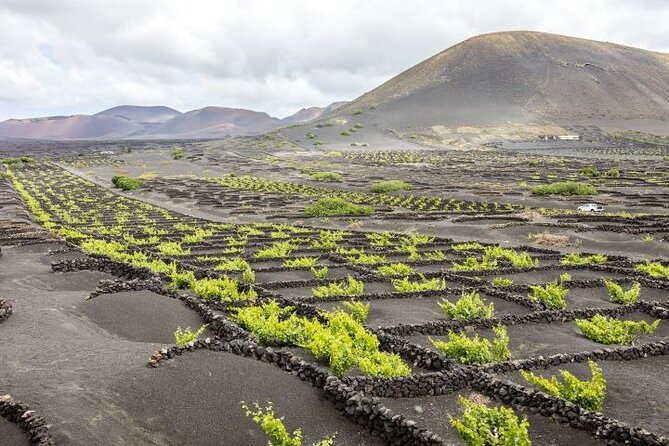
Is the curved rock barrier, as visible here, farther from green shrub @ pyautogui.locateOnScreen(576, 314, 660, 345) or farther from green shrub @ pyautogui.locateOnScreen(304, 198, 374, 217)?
green shrub @ pyautogui.locateOnScreen(304, 198, 374, 217)

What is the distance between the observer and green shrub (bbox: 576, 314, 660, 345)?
18094 millimetres

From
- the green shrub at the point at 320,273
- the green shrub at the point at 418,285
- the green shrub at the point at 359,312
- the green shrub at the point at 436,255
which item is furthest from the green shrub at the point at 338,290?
the green shrub at the point at 436,255

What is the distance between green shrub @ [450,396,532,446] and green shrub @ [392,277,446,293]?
12867 millimetres

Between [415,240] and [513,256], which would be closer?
[513,256]

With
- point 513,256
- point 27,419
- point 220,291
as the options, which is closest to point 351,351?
point 27,419

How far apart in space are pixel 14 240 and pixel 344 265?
70.4 feet

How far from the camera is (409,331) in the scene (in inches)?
757

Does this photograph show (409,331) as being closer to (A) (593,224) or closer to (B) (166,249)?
(B) (166,249)

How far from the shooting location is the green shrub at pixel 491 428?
10367mm

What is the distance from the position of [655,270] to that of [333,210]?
3239 centimetres

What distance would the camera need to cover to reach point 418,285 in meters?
25.1

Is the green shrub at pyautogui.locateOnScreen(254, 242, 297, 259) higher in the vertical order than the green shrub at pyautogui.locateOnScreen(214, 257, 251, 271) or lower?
lower

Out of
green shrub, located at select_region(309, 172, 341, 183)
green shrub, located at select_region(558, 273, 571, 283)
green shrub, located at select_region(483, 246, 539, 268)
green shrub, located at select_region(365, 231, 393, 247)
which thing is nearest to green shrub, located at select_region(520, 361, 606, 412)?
green shrub, located at select_region(558, 273, 571, 283)

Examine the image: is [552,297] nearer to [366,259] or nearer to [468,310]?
[468,310]
